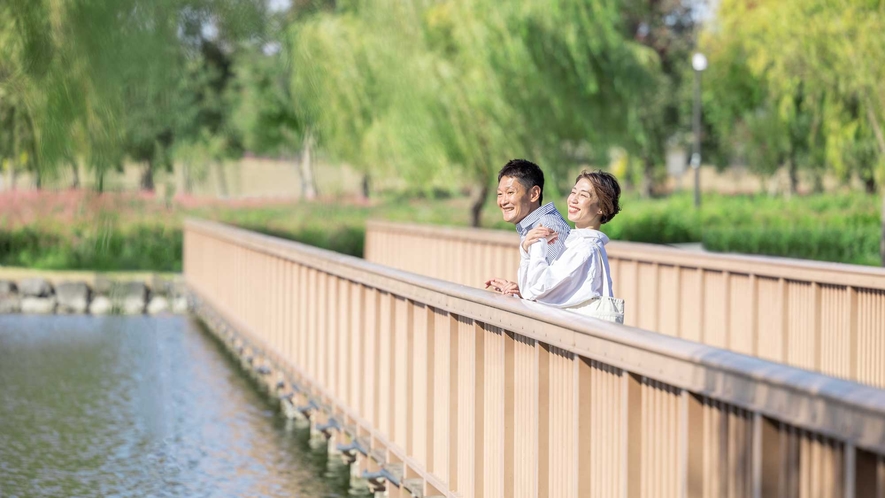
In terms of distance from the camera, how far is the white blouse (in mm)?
5609

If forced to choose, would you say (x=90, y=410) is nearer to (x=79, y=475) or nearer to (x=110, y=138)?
(x=79, y=475)

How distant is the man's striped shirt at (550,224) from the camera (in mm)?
5863

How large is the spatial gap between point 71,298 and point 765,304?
15.4 m

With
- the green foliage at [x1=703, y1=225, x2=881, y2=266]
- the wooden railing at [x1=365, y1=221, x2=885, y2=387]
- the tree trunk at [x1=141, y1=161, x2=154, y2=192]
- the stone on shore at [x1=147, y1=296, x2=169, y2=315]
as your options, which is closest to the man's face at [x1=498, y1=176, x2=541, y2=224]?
the wooden railing at [x1=365, y1=221, x2=885, y2=387]

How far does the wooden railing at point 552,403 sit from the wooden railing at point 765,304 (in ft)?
7.42

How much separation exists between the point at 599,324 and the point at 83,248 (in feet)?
6.07

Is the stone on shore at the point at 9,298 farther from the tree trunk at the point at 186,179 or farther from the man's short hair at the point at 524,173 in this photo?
the tree trunk at the point at 186,179

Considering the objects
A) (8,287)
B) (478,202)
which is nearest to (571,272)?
(8,287)

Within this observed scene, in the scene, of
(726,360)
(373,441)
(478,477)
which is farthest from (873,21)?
(726,360)

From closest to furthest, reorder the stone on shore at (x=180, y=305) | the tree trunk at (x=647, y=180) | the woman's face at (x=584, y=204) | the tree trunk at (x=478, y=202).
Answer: the woman's face at (x=584, y=204), the stone on shore at (x=180, y=305), the tree trunk at (x=478, y=202), the tree trunk at (x=647, y=180)

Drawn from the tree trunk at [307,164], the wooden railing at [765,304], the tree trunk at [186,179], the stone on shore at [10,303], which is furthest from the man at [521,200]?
the stone on shore at [10,303]

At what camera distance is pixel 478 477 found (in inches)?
241

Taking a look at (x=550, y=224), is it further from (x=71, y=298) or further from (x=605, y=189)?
(x=71, y=298)

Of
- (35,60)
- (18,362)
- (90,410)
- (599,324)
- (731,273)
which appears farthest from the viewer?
(18,362)
